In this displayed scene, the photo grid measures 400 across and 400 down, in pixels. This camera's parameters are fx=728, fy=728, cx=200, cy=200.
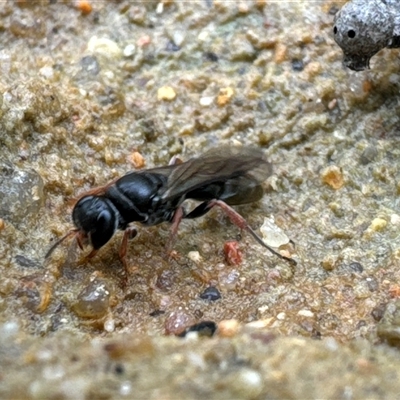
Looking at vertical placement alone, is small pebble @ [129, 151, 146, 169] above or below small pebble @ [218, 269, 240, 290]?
above

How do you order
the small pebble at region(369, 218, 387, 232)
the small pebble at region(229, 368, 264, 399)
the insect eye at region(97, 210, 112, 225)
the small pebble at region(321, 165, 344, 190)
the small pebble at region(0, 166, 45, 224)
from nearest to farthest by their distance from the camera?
the small pebble at region(229, 368, 264, 399)
the insect eye at region(97, 210, 112, 225)
the small pebble at region(0, 166, 45, 224)
the small pebble at region(369, 218, 387, 232)
the small pebble at region(321, 165, 344, 190)

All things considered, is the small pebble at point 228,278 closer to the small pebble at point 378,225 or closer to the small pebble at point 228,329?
the small pebble at point 228,329

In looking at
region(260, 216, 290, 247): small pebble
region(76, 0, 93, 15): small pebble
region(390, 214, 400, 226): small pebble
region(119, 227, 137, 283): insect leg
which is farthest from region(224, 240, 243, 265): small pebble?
region(76, 0, 93, 15): small pebble

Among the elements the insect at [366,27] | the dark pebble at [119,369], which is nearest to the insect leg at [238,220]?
the insect at [366,27]

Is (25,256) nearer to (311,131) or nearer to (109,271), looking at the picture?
(109,271)

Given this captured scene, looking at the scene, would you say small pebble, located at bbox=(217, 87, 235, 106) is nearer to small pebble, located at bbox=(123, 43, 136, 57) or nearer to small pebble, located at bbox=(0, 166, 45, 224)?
small pebble, located at bbox=(123, 43, 136, 57)

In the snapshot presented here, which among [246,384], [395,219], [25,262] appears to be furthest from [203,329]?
Result: [395,219]
